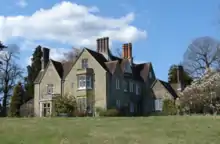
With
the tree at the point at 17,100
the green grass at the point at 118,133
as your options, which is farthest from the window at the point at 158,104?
the green grass at the point at 118,133

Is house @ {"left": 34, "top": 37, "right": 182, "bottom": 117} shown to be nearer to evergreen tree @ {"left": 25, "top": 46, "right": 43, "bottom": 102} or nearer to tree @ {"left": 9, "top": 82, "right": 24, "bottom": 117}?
tree @ {"left": 9, "top": 82, "right": 24, "bottom": 117}

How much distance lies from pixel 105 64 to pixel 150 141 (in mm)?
39316

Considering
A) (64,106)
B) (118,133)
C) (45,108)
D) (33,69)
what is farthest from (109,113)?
(33,69)

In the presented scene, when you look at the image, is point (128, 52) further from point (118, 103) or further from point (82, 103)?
point (82, 103)

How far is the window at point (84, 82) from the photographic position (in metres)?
54.4

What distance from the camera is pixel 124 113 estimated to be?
56.0 meters

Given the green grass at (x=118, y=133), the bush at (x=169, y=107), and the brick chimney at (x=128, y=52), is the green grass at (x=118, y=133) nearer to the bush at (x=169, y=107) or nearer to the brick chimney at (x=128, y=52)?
the bush at (x=169, y=107)

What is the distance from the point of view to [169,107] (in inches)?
2093

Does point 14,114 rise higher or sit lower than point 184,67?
lower

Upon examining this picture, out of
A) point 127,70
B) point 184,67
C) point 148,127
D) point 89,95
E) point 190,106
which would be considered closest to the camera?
point 148,127

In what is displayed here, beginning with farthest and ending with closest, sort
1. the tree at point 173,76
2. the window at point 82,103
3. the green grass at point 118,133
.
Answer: the tree at point 173,76, the window at point 82,103, the green grass at point 118,133

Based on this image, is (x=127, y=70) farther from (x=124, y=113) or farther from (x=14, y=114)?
(x=14, y=114)

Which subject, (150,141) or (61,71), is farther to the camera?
(61,71)

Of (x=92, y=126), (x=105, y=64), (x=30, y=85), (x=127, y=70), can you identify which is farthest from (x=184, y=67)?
(x=92, y=126)
